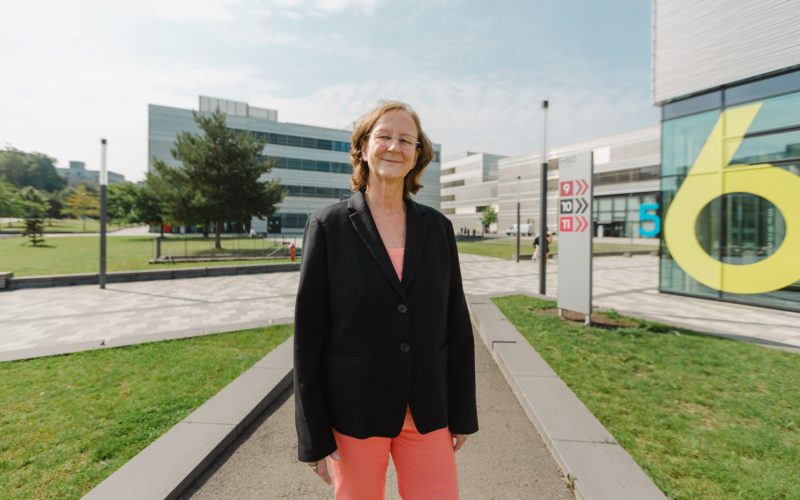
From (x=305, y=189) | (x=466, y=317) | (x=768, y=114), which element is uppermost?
(x=305, y=189)

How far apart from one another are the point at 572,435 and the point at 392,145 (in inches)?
116

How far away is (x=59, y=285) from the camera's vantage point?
12227mm

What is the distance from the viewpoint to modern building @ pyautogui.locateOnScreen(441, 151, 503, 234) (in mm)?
71625

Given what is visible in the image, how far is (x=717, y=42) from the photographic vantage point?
10.3 meters

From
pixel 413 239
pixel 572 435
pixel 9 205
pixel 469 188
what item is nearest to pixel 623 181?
pixel 469 188

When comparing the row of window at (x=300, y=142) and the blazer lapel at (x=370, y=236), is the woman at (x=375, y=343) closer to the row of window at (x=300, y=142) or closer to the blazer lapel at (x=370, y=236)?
the blazer lapel at (x=370, y=236)

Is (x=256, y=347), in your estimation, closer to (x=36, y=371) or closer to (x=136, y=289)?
(x=36, y=371)

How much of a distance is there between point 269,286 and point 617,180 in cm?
4862

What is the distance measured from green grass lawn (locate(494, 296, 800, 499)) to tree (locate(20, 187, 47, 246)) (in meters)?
34.2

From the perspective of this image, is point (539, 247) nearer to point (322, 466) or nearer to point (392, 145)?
point (392, 145)

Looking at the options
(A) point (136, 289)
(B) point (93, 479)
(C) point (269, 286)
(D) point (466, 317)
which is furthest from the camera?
(C) point (269, 286)

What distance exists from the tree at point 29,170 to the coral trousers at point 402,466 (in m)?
110

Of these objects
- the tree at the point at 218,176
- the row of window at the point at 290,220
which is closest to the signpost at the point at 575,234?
the tree at the point at 218,176

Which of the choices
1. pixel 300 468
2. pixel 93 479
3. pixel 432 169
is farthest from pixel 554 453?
pixel 432 169
